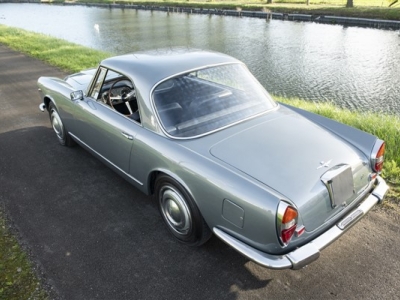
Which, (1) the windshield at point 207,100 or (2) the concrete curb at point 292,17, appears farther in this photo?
(2) the concrete curb at point 292,17

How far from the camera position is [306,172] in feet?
7.86

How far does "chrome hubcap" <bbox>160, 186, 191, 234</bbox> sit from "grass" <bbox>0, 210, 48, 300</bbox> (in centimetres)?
117

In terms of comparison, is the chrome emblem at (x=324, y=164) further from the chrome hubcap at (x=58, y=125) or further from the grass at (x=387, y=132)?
the chrome hubcap at (x=58, y=125)

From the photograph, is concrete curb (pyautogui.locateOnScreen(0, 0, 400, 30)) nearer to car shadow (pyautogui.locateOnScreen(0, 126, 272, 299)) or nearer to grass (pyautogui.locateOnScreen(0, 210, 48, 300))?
car shadow (pyautogui.locateOnScreen(0, 126, 272, 299))

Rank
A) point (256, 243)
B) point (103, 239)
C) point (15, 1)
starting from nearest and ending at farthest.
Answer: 1. point (256, 243)
2. point (103, 239)
3. point (15, 1)

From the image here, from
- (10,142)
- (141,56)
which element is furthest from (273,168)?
(10,142)

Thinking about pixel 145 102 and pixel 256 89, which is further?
pixel 256 89

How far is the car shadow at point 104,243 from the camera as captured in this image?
101 inches

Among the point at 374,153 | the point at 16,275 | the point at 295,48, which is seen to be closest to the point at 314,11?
the point at 295,48

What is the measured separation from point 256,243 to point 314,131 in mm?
1239

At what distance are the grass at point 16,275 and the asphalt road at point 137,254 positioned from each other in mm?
89

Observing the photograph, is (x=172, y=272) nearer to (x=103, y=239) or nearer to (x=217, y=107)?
(x=103, y=239)

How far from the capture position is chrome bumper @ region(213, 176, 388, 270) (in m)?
2.18

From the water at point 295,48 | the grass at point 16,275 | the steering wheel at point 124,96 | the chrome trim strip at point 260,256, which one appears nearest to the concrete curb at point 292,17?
the water at point 295,48
